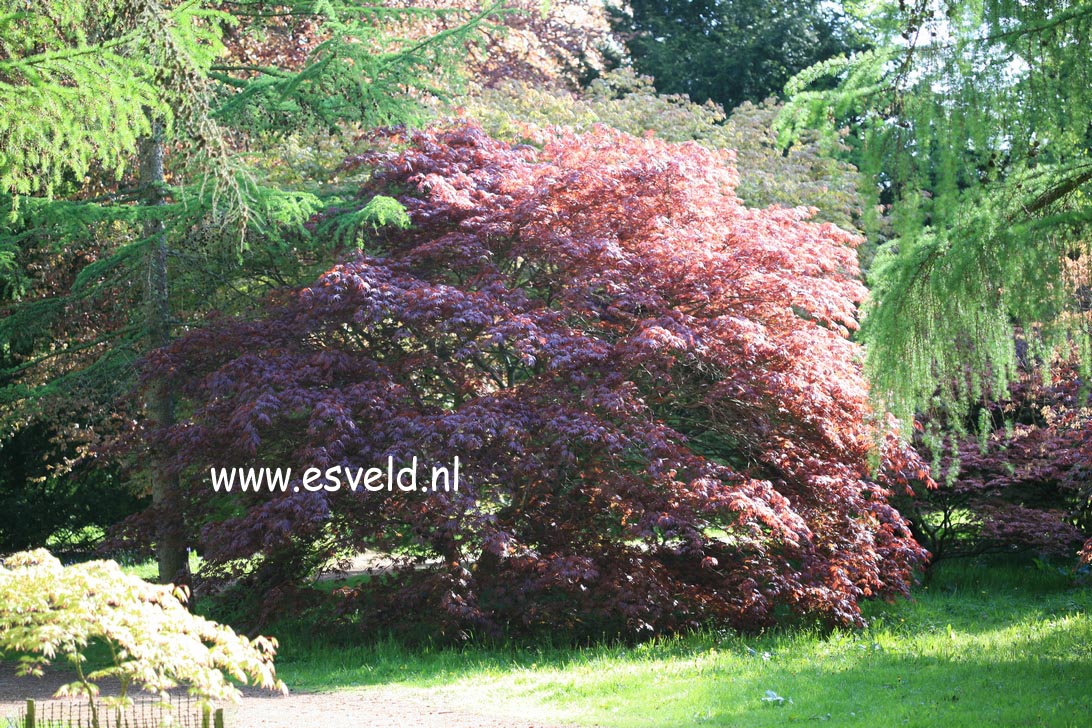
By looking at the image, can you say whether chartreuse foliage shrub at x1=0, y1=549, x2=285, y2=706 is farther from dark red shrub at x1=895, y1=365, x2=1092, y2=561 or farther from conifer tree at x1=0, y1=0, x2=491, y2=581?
dark red shrub at x1=895, y1=365, x2=1092, y2=561

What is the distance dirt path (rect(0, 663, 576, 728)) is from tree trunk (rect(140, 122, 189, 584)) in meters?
2.43

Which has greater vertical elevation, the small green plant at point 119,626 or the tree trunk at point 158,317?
the tree trunk at point 158,317

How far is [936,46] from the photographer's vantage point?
4.14 metres

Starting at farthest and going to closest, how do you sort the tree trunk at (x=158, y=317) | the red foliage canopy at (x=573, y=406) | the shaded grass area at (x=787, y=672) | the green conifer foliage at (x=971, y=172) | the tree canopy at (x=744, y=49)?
the tree canopy at (x=744, y=49), the tree trunk at (x=158, y=317), the red foliage canopy at (x=573, y=406), the shaded grass area at (x=787, y=672), the green conifer foliage at (x=971, y=172)

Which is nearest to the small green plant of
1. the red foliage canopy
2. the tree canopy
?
the red foliage canopy

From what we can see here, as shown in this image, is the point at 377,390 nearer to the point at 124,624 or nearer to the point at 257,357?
the point at 257,357

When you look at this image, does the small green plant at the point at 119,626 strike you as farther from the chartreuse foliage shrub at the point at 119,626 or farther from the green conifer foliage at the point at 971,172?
the green conifer foliage at the point at 971,172

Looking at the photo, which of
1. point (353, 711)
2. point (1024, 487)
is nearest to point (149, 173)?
point (353, 711)

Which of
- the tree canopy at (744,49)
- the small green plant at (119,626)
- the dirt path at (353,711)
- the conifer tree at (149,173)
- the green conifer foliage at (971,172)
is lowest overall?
the dirt path at (353,711)

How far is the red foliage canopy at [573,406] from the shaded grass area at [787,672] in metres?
0.32

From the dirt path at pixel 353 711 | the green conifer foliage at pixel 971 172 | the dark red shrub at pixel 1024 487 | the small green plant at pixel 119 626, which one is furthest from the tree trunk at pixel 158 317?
the dark red shrub at pixel 1024 487

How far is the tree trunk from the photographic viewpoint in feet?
30.9

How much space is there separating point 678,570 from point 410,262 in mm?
3178

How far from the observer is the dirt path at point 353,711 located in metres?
5.79
